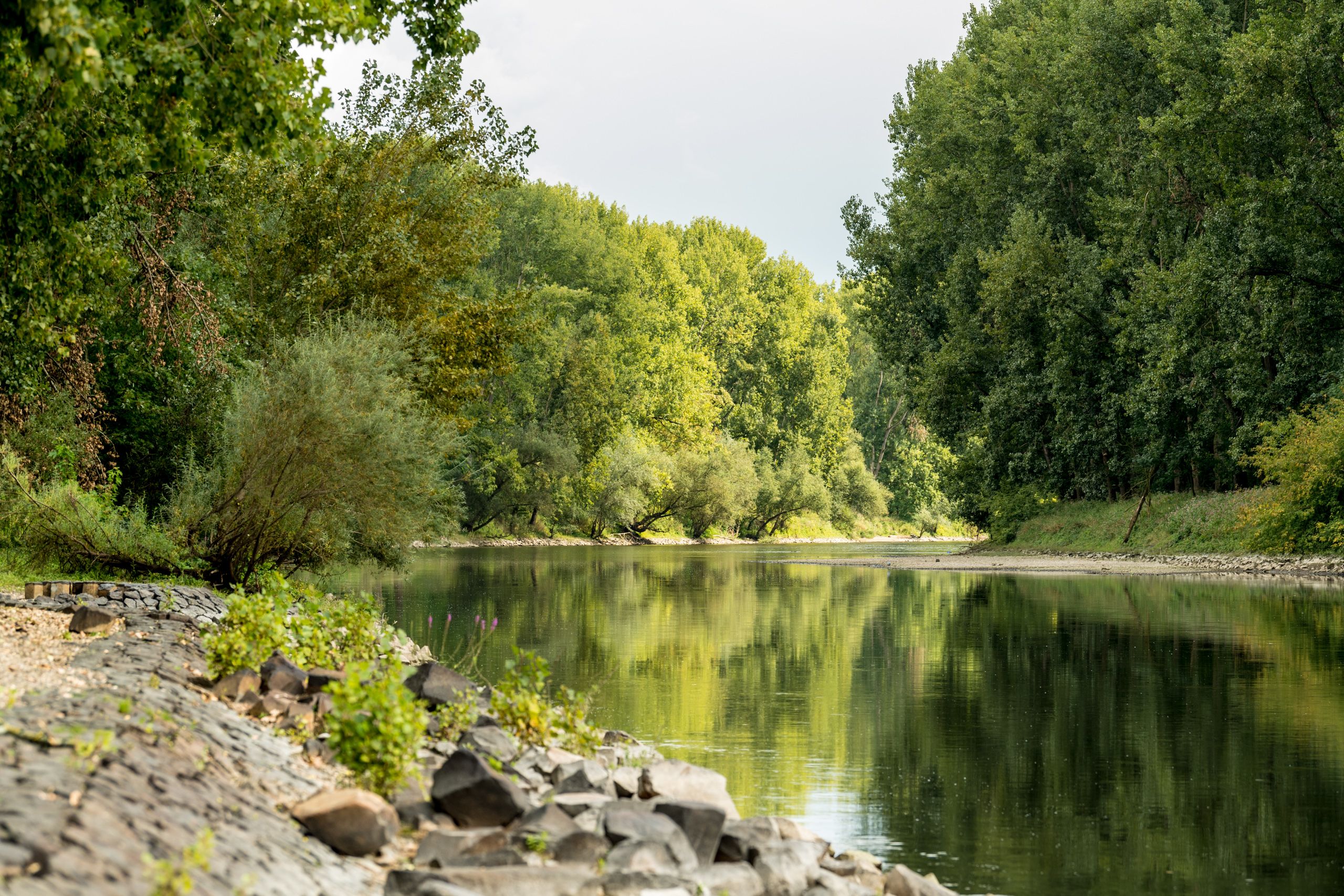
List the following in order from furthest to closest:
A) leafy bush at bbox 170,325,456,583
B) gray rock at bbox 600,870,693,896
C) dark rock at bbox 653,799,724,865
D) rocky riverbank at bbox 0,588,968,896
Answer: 1. leafy bush at bbox 170,325,456,583
2. dark rock at bbox 653,799,724,865
3. gray rock at bbox 600,870,693,896
4. rocky riverbank at bbox 0,588,968,896

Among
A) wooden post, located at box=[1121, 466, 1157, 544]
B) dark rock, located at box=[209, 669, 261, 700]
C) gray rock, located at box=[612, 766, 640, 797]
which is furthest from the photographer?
wooden post, located at box=[1121, 466, 1157, 544]

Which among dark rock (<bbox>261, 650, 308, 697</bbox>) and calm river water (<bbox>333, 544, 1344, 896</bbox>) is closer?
calm river water (<bbox>333, 544, 1344, 896</bbox>)

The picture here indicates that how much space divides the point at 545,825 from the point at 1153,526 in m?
44.6

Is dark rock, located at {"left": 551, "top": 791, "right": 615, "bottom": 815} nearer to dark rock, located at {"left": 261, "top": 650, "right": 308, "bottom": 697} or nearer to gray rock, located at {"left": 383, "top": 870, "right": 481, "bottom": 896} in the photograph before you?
gray rock, located at {"left": 383, "top": 870, "right": 481, "bottom": 896}

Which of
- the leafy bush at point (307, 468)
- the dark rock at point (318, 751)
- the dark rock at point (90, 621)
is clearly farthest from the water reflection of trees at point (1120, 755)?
the leafy bush at point (307, 468)

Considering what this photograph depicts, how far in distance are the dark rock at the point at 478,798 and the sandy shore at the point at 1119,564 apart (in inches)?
1311

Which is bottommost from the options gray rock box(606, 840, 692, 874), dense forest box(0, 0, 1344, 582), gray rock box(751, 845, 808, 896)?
gray rock box(751, 845, 808, 896)

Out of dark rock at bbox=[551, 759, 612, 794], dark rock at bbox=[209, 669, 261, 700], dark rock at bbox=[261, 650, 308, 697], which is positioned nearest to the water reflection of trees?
dark rock at bbox=[551, 759, 612, 794]

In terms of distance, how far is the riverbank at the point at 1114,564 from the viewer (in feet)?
125

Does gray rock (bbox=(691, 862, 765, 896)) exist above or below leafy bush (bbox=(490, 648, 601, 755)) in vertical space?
below

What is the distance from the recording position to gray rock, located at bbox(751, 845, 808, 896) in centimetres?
727

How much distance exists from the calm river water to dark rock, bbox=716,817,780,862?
150cm

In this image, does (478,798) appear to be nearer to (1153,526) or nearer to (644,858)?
(644,858)

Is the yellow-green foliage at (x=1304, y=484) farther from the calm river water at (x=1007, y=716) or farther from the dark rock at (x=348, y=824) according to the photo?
the dark rock at (x=348, y=824)
